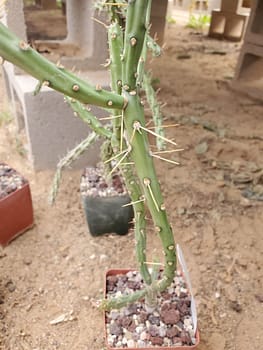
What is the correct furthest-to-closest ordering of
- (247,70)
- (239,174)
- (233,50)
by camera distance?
(233,50) → (247,70) → (239,174)

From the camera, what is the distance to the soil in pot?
136 centimetres

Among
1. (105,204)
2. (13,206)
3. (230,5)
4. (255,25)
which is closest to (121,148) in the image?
(105,204)

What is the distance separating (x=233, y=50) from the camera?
385 centimetres

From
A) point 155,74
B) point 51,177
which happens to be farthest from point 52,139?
point 155,74

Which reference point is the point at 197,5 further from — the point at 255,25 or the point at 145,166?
the point at 145,166

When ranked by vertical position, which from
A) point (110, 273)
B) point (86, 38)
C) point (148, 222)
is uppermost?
point (86, 38)

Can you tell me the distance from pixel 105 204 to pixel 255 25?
1.99 metres

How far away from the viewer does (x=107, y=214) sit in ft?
4.56

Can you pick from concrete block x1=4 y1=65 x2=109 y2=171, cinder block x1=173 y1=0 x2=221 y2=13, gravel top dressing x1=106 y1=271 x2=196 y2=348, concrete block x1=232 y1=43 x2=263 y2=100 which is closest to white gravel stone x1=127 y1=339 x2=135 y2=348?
gravel top dressing x1=106 y1=271 x2=196 y2=348

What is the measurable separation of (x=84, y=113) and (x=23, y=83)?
76 cm

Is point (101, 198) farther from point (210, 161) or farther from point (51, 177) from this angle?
point (210, 161)

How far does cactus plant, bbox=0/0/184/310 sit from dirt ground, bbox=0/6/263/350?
299mm

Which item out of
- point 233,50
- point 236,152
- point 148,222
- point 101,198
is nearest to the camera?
point 101,198

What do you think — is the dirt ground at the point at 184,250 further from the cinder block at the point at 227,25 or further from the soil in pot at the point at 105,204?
the cinder block at the point at 227,25
